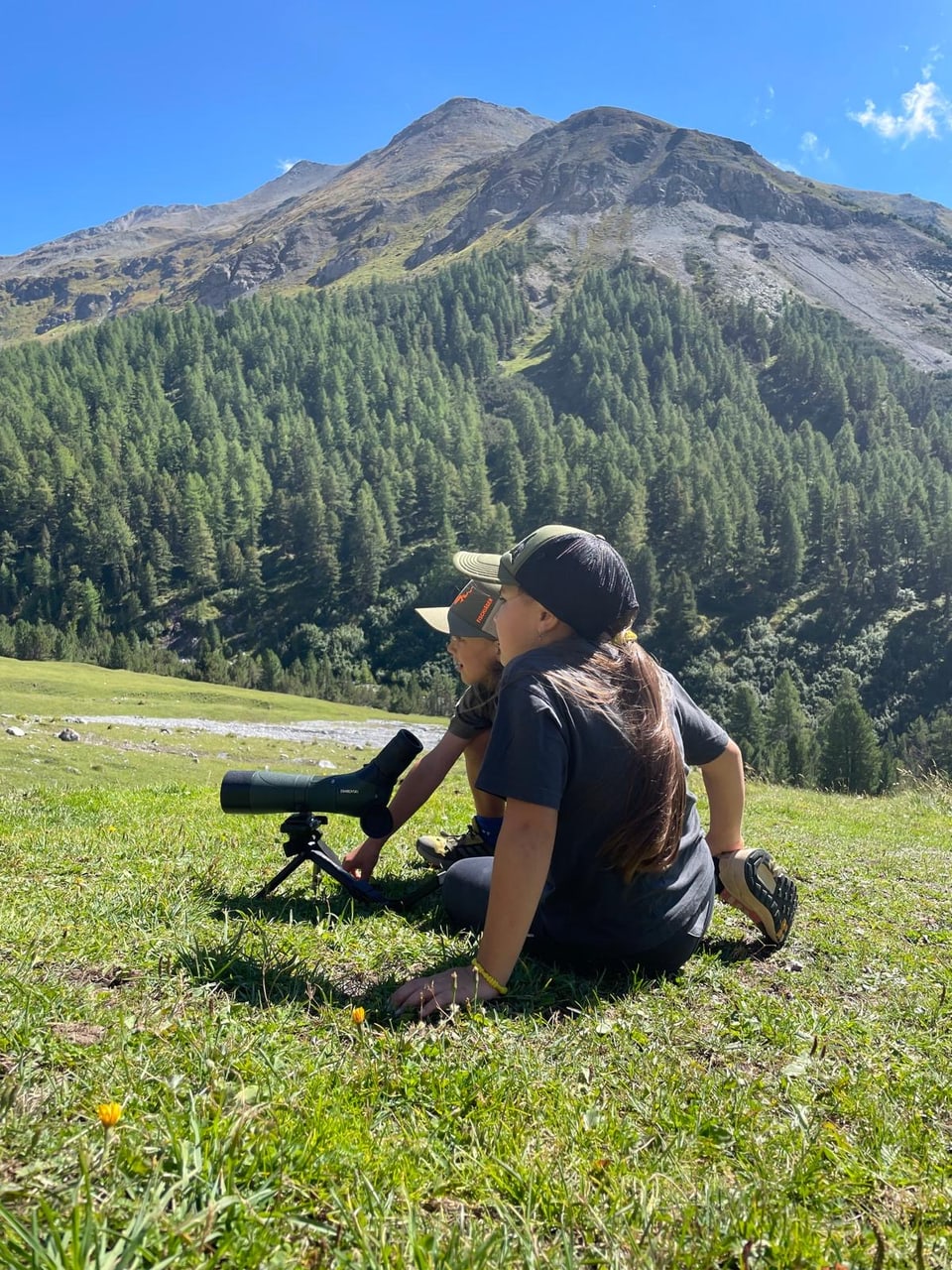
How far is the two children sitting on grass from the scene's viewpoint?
340 cm

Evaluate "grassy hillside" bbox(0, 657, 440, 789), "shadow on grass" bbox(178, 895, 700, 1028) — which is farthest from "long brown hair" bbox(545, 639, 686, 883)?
"grassy hillside" bbox(0, 657, 440, 789)

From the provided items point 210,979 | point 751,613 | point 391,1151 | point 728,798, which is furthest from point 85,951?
point 751,613

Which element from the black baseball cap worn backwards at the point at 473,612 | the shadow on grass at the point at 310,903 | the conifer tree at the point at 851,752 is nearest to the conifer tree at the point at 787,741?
the conifer tree at the point at 851,752

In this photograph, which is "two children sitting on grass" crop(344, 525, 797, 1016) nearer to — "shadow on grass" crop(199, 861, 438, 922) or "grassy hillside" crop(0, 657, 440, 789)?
"shadow on grass" crop(199, 861, 438, 922)

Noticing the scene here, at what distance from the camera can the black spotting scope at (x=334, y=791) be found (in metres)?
4.58

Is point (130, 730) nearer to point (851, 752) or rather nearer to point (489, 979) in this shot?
point (489, 979)

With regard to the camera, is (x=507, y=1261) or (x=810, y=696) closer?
(x=507, y=1261)

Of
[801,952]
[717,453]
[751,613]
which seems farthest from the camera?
[717,453]

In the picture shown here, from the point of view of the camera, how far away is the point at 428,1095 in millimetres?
2689

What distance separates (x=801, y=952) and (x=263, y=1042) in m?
3.60

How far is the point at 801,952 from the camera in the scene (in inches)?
194

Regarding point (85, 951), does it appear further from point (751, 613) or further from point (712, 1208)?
point (751, 613)

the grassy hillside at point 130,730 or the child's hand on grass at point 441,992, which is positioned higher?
the child's hand on grass at point 441,992

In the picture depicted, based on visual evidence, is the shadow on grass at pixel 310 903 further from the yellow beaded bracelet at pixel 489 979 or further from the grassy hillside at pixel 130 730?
the grassy hillside at pixel 130 730
